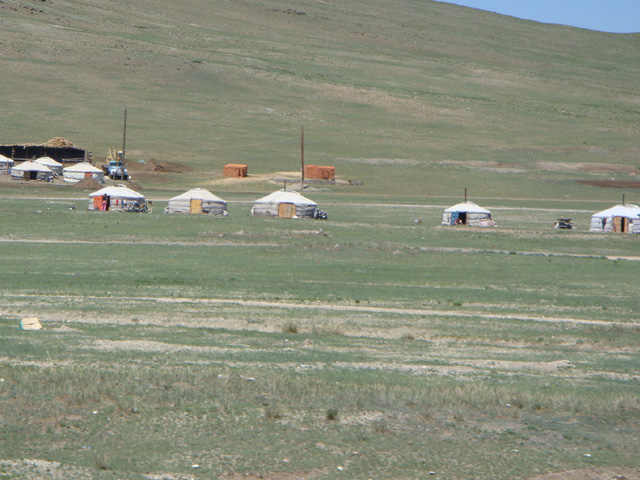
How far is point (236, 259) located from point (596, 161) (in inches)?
3000

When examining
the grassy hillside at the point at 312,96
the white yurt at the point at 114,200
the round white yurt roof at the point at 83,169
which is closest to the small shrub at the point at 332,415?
the white yurt at the point at 114,200

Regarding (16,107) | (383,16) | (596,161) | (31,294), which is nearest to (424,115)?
(596,161)

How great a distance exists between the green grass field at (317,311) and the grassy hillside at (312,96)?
812 mm

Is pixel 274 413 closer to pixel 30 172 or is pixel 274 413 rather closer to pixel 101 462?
pixel 101 462

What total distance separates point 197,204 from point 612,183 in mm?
50977

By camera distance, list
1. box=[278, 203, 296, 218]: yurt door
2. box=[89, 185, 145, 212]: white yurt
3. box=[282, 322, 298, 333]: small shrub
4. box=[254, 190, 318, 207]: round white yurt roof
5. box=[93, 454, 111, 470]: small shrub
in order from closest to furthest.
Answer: box=[93, 454, 111, 470]: small shrub → box=[282, 322, 298, 333]: small shrub → box=[89, 185, 145, 212]: white yurt → box=[278, 203, 296, 218]: yurt door → box=[254, 190, 318, 207]: round white yurt roof

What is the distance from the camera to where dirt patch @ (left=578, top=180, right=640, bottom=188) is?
87812 mm

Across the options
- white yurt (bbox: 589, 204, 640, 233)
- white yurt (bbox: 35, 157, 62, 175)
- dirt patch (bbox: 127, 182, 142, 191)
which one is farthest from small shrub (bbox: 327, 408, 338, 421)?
white yurt (bbox: 35, 157, 62, 175)

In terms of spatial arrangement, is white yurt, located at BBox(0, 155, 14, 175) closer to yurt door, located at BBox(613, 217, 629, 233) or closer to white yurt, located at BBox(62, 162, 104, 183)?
white yurt, located at BBox(62, 162, 104, 183)

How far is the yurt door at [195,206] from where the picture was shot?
55.5 m

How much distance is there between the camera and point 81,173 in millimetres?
73500

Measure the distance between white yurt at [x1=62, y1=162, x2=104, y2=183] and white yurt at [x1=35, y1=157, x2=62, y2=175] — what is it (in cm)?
306

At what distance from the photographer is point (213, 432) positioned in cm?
1027

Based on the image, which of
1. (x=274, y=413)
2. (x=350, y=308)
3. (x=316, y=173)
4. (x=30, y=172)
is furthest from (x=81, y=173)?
(x=274, y=413)
